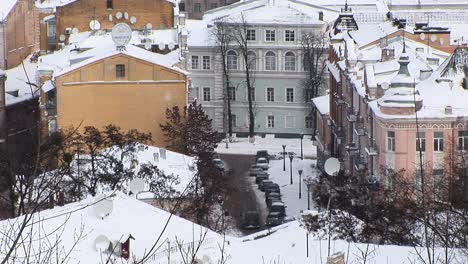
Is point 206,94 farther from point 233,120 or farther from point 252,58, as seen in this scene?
point 252,58

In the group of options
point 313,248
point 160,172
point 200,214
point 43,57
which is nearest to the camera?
point 313,248

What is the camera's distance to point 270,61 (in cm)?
5181

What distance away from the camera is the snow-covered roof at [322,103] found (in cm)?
4591

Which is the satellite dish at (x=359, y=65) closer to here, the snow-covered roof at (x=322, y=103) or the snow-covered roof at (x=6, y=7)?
the snow-covered roof at (x=322, y=103)

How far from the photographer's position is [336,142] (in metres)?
41.7

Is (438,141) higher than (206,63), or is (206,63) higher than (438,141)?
(206,63)

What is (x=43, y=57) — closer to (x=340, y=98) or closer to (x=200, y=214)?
→ (x=340, y=98)

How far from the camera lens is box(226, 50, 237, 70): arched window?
2040 inches

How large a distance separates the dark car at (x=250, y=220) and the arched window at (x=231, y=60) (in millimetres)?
15648

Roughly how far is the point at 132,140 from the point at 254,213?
3.87m

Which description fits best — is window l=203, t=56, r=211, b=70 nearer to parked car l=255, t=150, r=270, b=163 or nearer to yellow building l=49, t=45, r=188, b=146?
parked car l=255, t=150, r=270, b=163

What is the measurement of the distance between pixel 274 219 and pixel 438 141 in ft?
17.1

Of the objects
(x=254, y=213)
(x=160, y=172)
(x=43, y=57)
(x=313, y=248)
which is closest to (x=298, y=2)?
(x=43, y=57)

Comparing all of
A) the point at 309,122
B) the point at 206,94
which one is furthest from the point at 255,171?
the point at 206,94
